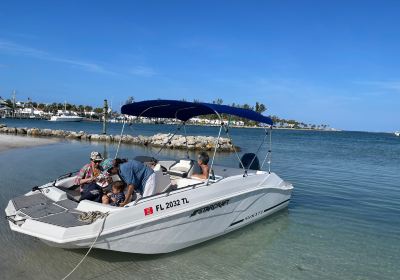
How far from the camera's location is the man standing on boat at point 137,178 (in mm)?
6754

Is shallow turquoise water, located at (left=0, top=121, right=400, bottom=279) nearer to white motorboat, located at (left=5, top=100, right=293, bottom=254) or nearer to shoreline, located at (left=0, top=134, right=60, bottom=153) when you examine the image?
white motorboat, located at (left=5, top=100, right=293, bottom=254)

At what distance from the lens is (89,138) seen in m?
39.4

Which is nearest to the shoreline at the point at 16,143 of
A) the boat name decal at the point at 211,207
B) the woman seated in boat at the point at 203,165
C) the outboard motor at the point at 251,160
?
Answer: the outboard motor at the point at 251,160

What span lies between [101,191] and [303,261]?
4.01 metres

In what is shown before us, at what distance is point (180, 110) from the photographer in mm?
9656

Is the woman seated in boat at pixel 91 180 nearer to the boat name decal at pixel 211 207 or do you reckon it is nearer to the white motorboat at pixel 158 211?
the white motorboat at pixel 158 211

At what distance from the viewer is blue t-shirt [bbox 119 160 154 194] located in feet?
22.3

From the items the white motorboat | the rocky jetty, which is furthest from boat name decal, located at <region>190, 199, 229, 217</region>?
the rocky jetty

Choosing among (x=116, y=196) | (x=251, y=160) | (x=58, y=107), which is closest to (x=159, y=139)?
(x=251, y=160)

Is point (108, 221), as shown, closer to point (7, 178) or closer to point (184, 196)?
point (184, 196)

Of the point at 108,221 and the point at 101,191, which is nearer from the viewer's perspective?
the point at 108,221

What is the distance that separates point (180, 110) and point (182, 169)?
162 cm

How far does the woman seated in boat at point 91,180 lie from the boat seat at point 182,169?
1.69m

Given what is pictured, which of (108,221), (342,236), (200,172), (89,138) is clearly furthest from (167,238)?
(89,138)
